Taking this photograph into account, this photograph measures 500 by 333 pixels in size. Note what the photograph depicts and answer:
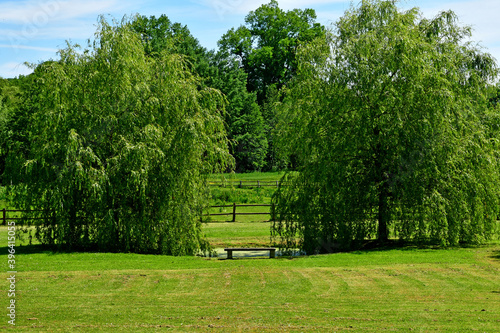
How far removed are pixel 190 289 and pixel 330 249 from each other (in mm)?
7905

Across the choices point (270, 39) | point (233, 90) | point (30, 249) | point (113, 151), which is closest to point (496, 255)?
point (113, 151)

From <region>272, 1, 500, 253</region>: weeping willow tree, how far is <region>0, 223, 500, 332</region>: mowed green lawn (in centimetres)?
159

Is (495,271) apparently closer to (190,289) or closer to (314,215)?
(314,215)

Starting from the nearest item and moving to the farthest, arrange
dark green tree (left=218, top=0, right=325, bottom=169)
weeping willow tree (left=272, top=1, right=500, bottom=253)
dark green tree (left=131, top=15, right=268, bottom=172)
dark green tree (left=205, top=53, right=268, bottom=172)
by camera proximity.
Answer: weeping willow tree (left=272, top=1, right=500, bottom=253) → dark green tree (left=131, top=15, right=268, bottom=172) → dark green tree (left=205, top=53, right=268, bottom=172) → dark green tree (left=218, top=0, right=325, bottom=169)

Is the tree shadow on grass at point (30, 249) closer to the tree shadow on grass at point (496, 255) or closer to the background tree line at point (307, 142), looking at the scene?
the background tree line at point (307, 142)

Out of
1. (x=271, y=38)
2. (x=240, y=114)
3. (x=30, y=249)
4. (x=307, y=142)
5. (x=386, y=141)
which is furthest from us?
(x=271, y=38)

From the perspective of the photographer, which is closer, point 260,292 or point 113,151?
point 260,292

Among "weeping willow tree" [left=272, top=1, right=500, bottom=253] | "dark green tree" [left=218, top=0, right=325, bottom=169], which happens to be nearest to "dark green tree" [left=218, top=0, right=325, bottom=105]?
"dark green tree" [left=218, top=0, right=325, bottom=169]

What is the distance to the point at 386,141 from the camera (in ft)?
59.8

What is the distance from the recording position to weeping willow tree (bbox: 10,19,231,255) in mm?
16344

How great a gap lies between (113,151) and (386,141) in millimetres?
9306

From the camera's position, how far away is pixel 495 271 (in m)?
A: 14.1

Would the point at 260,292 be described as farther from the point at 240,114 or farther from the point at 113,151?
the point at 240,114

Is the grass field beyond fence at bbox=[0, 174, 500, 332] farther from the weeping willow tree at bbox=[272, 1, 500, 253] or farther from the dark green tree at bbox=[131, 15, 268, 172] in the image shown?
the dark green tree at bbox=[131, 15, 268, 172]
